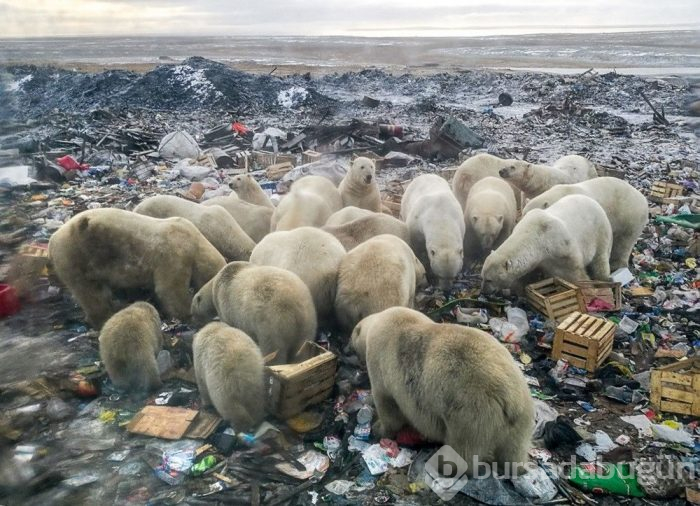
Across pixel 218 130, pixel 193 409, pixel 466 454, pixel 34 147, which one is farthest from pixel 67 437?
pixel 218 130

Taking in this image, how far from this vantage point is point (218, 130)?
17359 mm

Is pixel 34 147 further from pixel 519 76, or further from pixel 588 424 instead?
pixel 519 76

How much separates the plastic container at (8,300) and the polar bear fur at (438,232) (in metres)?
4.61

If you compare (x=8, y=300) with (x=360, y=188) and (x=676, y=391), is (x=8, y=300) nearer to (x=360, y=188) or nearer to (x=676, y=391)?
(x=360, y=188)

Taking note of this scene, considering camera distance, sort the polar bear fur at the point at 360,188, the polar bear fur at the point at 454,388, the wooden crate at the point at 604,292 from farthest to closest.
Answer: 1. the polar bear fur at the point at 360,188
2. the wooden crate at the point at 604,292
3. the polar bear fur at the point at 454,388

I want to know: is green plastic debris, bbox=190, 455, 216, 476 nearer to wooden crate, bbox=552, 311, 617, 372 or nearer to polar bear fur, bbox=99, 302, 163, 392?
polar bear fur, bbox=99, 302, 163, 392

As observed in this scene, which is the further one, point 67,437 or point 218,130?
point 218,130

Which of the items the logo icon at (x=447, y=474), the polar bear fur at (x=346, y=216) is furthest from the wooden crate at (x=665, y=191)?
the logo icon at (x=447, y=474)

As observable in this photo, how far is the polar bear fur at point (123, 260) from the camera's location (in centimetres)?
601

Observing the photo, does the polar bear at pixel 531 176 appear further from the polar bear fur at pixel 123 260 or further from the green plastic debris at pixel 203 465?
the green plastic debris at pixel 203 465

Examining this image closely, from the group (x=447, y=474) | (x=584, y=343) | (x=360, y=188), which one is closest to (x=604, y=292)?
(x=584, y=343)

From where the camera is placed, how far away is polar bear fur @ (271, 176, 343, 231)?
310 inches

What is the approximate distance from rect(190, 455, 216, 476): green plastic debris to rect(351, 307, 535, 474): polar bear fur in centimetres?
134

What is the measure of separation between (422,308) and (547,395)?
1906 millimetres
